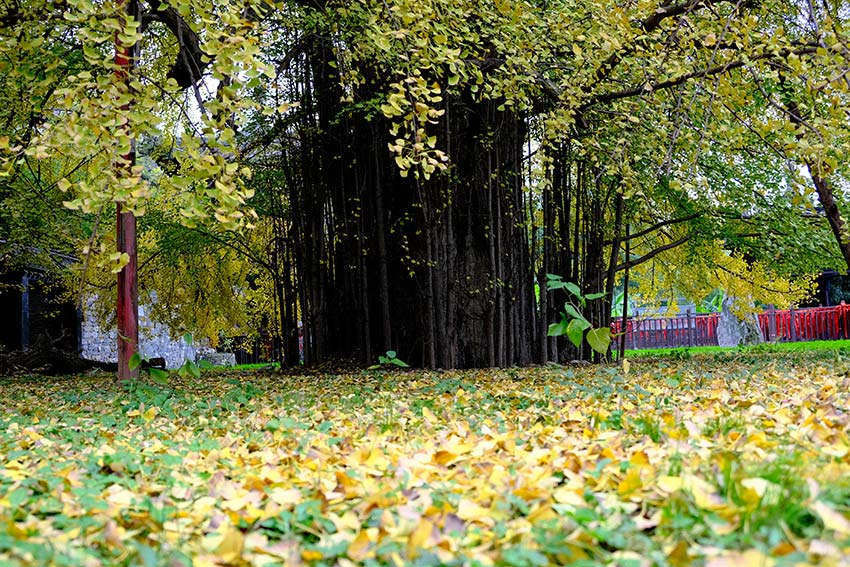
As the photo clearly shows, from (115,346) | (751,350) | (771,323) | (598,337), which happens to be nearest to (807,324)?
(771,323)

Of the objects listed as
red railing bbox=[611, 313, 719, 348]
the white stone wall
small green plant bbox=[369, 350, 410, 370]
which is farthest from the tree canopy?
red railing bbox=[611, 313, 719, 348]

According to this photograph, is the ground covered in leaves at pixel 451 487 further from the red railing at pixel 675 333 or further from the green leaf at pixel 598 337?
the red railing at pixel 675 333

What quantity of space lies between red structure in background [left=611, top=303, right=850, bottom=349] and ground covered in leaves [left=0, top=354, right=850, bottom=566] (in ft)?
A: 48.5

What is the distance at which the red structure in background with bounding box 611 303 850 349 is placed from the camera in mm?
19469

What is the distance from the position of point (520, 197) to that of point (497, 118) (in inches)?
30.6

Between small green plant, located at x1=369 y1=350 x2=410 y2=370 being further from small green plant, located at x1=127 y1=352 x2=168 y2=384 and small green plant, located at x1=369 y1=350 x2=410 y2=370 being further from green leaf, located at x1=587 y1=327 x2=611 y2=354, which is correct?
green leaf, located at x1=587 y1=327 x2=611 y2=354

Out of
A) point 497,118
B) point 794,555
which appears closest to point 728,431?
point 794,555

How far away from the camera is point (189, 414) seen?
3771 mm

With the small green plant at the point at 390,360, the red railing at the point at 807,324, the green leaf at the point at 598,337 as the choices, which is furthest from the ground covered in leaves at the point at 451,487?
the red railing at the point at 807,324

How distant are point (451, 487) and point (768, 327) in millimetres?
20838

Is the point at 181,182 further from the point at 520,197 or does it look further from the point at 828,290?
the point at 828,290

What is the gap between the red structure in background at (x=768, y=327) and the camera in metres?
19.5

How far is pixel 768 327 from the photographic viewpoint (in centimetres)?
2048

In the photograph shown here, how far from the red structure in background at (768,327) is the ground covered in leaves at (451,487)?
1479 centimetres
